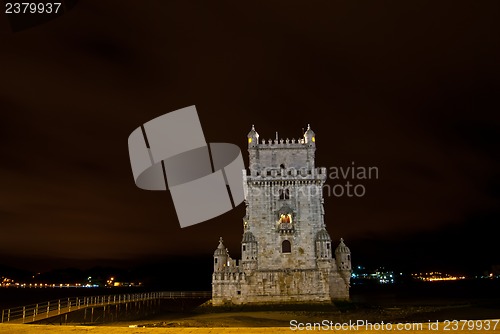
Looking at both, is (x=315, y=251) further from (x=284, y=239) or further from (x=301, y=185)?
(x=301, y=185)

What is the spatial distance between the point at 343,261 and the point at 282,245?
25.2 feet

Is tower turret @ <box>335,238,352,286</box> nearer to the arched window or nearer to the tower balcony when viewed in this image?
the arched window

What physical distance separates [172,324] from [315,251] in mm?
17430

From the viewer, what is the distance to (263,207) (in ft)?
157

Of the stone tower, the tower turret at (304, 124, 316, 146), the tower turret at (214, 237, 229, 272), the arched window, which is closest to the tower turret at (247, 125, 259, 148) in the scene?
the stone tower

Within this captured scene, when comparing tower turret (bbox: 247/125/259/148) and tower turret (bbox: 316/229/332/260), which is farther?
tower turret (bbox: 247/125/259/148)

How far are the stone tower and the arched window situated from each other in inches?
4.1

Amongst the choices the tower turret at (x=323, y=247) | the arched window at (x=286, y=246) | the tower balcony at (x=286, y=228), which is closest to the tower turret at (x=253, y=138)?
the tower balcony at (x=286, y=228)

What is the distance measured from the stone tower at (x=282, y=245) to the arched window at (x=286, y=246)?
0.10m

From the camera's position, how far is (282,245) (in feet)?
Answer: 155

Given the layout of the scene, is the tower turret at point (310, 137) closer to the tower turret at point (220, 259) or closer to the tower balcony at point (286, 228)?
the tower balcony at point (286, 228)

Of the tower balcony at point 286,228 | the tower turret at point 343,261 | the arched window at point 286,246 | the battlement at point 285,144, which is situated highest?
A: the battlement at point 285,144

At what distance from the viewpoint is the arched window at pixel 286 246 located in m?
47.3

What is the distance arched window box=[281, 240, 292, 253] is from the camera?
1861 inches
